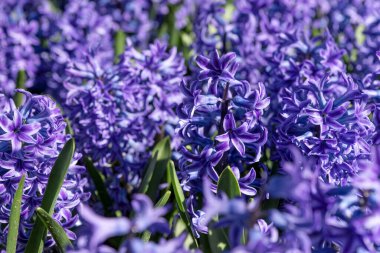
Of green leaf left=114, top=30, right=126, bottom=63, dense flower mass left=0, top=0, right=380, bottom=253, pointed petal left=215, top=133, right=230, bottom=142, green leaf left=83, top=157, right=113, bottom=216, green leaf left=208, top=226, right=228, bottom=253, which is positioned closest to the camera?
dense flower mass left=0, top=0, right=380, bottom=253

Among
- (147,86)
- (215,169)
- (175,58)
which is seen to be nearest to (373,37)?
(175,58)

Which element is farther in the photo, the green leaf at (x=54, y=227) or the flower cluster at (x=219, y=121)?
the flower cluster at (x=219, y=121)

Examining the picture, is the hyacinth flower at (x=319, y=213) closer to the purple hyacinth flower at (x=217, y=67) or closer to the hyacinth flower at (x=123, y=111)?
the purple hyacinth flower at (x=217, y=67)

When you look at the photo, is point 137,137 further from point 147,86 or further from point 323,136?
point 323,136

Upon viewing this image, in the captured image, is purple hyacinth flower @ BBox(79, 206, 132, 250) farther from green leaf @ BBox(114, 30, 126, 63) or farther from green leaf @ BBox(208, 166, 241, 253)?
green leaf @ BBox(114, 30, 126, 63)

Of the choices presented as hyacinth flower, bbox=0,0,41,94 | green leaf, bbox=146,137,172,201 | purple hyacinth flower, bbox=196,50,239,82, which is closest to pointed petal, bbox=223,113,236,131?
purple hyacinth flower, bbox=196,50,239,82

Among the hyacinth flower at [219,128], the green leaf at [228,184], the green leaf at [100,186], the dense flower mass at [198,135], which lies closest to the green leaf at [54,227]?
the dense flower mass at [198,135]
